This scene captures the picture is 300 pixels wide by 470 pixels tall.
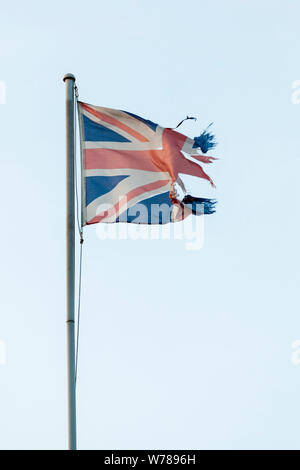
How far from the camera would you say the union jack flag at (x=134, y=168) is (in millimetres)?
21641

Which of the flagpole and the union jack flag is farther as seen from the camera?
the union jack flag

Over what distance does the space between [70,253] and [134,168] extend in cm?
295

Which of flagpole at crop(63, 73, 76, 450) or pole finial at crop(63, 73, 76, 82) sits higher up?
pole finial at crop(63, 73, 76, 82)

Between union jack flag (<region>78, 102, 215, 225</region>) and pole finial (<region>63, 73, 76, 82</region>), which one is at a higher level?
pole finial (<region>63, 73, 76, 82</region>)

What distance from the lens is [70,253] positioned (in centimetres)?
1995

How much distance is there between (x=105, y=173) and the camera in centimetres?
2197

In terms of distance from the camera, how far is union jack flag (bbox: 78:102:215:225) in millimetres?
21641

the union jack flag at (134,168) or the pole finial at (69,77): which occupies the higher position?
the pole finial at (69,77)

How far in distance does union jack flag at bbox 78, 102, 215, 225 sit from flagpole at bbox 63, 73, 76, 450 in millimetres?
789

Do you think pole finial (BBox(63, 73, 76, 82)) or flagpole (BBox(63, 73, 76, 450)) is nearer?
flagpole (BBox(63, 73, 76, 450))

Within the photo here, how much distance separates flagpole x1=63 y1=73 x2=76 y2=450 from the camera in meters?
19.0

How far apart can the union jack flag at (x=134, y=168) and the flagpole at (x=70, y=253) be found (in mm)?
789
